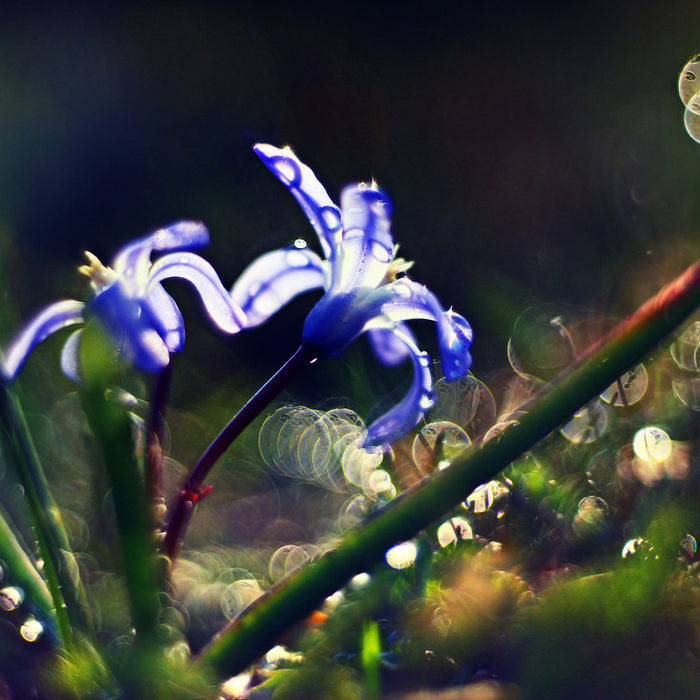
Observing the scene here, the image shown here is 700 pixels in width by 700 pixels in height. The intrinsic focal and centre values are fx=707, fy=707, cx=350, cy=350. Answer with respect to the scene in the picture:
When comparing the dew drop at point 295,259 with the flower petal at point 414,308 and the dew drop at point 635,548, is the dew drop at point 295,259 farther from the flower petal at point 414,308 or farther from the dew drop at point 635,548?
the dew drop at point 635,548

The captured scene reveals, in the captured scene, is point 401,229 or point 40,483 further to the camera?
point 401,229

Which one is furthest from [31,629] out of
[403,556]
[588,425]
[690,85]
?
[690,85]

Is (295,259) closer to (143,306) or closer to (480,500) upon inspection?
(143,306)

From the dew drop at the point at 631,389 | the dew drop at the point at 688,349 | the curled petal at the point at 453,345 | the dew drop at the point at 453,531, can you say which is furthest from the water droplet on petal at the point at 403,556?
the dew drop at the point at 688,349

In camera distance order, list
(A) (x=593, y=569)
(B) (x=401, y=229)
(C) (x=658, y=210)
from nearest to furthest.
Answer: (A) (x=593, y=569), (C) (x=658, y=210), (B) (x=401, y=229)

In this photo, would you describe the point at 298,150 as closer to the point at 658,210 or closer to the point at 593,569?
the point at 658,210

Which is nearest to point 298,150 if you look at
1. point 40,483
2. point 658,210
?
point 658,210
